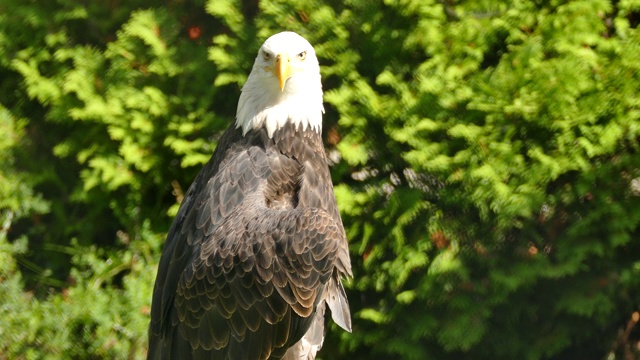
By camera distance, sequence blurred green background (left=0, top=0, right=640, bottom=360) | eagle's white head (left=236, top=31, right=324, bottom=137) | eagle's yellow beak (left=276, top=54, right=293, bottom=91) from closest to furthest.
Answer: eagle's yellow beak (left=276, top=54, right=293, bottom=91) < eagle's white head (left=236, top=31, right=324, bottom=137) < blurred green background (left=0, top=0, right=640, bottom=360)

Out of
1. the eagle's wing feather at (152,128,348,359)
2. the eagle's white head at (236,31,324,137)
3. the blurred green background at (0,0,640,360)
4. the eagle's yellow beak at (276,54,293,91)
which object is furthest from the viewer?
the blurred green background at (0,0,640,360)

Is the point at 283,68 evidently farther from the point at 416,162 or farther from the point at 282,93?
the point at 416,162

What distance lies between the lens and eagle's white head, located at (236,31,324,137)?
391 cm

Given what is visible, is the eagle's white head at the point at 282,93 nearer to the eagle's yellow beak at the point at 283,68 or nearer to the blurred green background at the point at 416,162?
the eagle's yellow beak at the point at 283,68

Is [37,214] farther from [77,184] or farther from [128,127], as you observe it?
[128,127]

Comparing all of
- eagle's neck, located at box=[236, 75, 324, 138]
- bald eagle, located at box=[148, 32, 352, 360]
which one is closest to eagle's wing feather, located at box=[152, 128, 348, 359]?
bald eagle, located at box=[148, 32, 352, 360]

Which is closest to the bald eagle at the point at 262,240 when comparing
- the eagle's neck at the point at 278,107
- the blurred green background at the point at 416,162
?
the eagle's neck at the point at 278,107

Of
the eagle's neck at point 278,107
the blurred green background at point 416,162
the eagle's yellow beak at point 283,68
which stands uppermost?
the eagle's yellow beak at point 283,68

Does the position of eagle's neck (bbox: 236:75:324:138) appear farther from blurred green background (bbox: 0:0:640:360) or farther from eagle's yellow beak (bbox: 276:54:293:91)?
blurred green background (bbox: 0:0:640:360)

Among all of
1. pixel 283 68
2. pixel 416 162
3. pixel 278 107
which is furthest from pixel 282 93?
pixel 416 162

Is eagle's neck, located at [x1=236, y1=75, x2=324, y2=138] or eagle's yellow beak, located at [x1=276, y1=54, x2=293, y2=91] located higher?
eagle's yellow beak, located at [x1=276, y1=54, x2=293, y2=91]

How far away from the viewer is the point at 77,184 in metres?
5.97

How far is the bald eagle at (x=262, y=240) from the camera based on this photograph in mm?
3654

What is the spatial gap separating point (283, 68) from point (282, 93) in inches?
8.6
